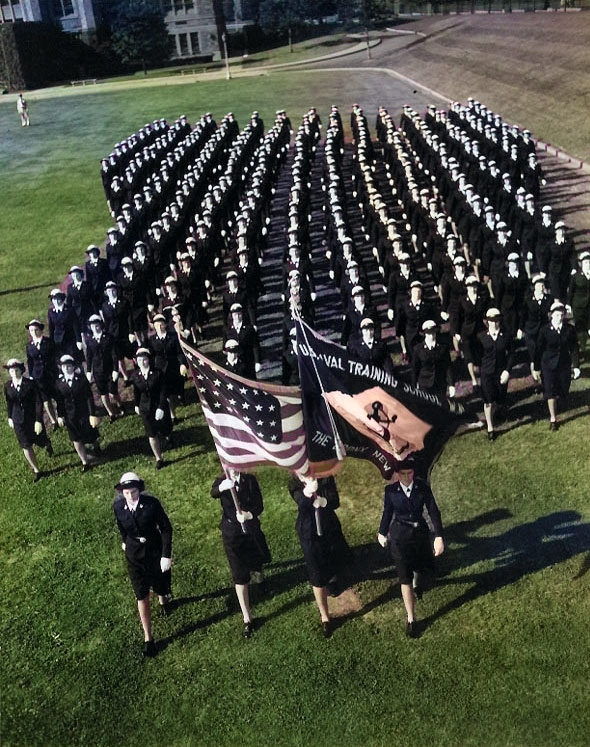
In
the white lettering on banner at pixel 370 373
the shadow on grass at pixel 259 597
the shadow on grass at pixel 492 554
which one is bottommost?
the shadow on grass at pixel 259 597

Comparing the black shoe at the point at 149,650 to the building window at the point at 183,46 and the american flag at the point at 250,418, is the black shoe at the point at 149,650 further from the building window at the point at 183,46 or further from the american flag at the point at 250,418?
the building window at the point at 183,46

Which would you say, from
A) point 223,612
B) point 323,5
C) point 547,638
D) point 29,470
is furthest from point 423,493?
point 323,5

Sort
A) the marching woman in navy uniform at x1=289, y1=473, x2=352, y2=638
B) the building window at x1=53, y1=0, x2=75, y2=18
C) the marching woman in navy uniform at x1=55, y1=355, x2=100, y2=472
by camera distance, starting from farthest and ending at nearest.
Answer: the building window at x1=53, y1=0, x2=75, y2=18
the marching woman in navy uniform at x1=55, y1=355, x2=100, y2=472
the marching woman in navy uniform at x1=289, y1=473, x2=352, y2=638

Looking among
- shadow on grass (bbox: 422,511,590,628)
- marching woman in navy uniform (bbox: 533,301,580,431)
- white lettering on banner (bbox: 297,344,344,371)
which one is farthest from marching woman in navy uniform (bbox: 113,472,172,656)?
marching woman in navy uniform (bbox: 533,301,580,431)

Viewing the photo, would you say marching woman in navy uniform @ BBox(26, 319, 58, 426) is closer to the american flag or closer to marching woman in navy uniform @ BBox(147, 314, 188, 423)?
marching woman in navy uniform @ BBox(147, 314, 188, 423)

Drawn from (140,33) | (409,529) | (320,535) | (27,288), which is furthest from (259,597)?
(140,33)

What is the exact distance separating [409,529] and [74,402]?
19.6 feet

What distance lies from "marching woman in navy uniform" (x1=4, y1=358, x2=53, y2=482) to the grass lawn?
79 centimetres

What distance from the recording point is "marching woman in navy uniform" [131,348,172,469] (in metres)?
11.4

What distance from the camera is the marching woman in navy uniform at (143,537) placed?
308 inches

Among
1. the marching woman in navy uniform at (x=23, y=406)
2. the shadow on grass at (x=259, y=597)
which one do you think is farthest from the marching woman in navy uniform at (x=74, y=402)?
the shadow on grass at (x=259, y=597)

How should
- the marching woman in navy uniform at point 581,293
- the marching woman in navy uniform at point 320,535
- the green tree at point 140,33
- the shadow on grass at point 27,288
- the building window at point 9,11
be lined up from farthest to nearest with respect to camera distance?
the building window at point 9,11, the green tree at point 140,33, the shadow on grass at point 27,288, the marching woman in navy uniform at point 581,293, the marching woman in navy uniform at point 320,535

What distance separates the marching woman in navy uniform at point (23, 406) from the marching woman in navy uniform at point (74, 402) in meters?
0.34

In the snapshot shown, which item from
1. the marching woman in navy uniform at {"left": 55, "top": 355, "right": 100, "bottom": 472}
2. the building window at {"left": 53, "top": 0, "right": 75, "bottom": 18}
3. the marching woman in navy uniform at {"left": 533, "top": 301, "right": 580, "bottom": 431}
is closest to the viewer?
the marching woman in navy uniform at {"left": 533, "top": 301, "right": 580, "bottom": 431}
